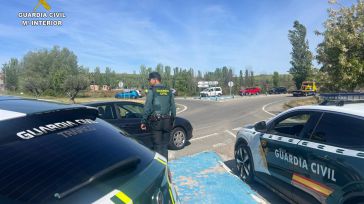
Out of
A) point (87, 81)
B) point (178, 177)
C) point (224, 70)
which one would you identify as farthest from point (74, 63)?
point (178, 177)

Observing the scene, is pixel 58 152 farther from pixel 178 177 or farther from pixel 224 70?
pixel 224 70

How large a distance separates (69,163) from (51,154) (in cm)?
11

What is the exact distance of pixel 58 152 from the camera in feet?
6.13

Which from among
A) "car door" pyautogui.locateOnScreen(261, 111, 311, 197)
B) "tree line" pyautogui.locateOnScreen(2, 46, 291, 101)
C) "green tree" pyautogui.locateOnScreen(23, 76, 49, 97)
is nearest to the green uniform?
"car door" pyautogui.locateOnScreen(261, 111, 311, 197)

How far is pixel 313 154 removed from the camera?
3.92m

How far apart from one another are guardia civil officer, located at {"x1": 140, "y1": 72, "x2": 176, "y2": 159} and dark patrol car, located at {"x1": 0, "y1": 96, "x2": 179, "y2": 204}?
3545 mm

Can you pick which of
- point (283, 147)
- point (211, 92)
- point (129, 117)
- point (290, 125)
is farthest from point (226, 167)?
point (211, 92)

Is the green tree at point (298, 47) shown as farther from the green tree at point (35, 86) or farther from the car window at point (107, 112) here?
the car window at point (107, 112)

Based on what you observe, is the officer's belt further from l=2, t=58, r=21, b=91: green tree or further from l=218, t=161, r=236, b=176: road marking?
l=2, t=58, r=21, b=91: green tree

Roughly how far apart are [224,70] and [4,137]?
3347 inches

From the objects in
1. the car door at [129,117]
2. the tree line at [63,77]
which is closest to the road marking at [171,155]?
the car door at [129,117]

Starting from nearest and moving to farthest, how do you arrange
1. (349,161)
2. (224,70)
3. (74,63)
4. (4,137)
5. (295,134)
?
1. (4,137)
2. (349,161)
3. (295,134)
4. (74,63)
5. (224,70)

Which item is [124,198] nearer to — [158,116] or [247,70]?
[158,116]

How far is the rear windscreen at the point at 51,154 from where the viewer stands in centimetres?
158
